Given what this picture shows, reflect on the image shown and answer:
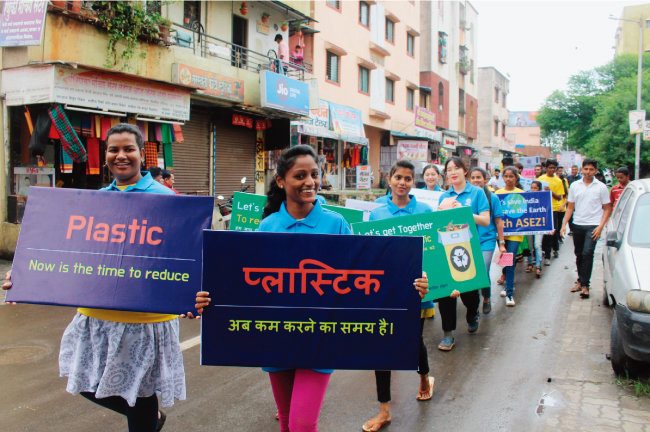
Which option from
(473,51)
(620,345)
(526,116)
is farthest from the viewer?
(526,116)

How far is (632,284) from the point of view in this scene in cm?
441

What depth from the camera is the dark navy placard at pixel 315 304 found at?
251 centimetres

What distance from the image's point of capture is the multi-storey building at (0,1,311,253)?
32.5 ft

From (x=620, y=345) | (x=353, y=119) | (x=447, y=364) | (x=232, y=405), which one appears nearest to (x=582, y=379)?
(x=620, y=345)

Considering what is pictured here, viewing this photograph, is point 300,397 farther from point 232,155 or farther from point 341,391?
point 232,155

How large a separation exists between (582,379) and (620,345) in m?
0.45

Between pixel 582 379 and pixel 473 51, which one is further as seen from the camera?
pixel 473 51

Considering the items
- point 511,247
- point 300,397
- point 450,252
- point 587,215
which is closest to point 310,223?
point 300,397

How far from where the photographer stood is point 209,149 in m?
15.8

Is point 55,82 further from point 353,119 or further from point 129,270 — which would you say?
point 353,119

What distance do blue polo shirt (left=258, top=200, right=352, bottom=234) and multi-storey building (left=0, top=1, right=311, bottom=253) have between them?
864 cm

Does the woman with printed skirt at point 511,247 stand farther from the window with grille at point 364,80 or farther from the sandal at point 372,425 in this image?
the window with grille at point 364,80

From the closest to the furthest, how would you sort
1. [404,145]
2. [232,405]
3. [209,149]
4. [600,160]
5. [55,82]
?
1. [232,405]
2. [55,82]
3. [209,149]
4. [404,145]
5. [600,160]

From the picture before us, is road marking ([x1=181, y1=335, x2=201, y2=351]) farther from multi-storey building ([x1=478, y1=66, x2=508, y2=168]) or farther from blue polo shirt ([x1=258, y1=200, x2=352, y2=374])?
multi-storey building ([x1=478, y1=66, x2=508, y2=168])
